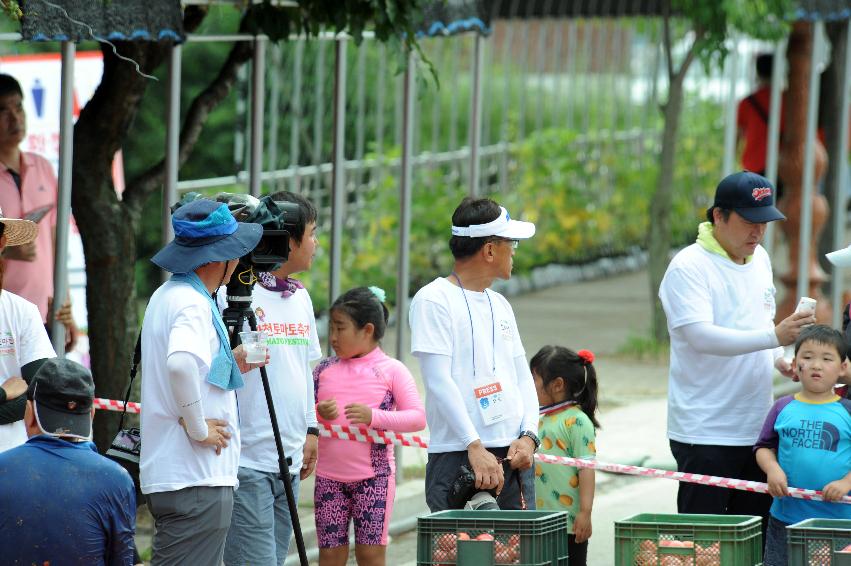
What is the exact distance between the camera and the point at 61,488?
14.3 feet

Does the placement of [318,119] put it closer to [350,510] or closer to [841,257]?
[350,510]

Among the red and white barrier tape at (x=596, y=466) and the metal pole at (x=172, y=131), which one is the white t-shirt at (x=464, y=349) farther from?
the metal pole at (x=172, y=131)

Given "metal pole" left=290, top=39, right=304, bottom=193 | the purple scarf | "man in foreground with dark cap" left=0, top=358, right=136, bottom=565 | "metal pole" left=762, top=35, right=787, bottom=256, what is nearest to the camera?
"man in foreground with dark cap" left=0, top=358, right=136, bottom=565

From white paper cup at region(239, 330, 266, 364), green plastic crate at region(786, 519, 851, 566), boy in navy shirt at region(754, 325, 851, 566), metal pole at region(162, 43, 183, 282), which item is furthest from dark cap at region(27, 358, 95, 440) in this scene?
boy in navy shirt at region(754, 325, 851, 566)

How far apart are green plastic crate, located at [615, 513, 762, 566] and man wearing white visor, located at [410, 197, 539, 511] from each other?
2.53 ft

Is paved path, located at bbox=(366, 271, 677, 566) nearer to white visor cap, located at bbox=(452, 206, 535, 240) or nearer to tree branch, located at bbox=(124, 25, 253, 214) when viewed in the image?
tree branch, located at bbox=(124, 25, 253, 214)

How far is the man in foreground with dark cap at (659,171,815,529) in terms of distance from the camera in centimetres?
616

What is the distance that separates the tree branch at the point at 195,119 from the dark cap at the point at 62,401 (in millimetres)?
3584

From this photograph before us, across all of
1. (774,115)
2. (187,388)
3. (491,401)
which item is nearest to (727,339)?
(491,401)

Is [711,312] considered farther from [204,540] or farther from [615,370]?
[615,370]

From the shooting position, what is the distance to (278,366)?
5766 mm

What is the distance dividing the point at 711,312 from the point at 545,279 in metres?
11.4

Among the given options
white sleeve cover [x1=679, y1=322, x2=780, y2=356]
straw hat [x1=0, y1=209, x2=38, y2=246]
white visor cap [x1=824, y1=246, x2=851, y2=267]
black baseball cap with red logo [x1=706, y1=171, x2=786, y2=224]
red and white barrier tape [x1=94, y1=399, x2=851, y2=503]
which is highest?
black baseball cap with red logo [x1=706, y1=171, x2=786, y2=224]

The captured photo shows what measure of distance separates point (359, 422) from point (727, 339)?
1565 millimetres
